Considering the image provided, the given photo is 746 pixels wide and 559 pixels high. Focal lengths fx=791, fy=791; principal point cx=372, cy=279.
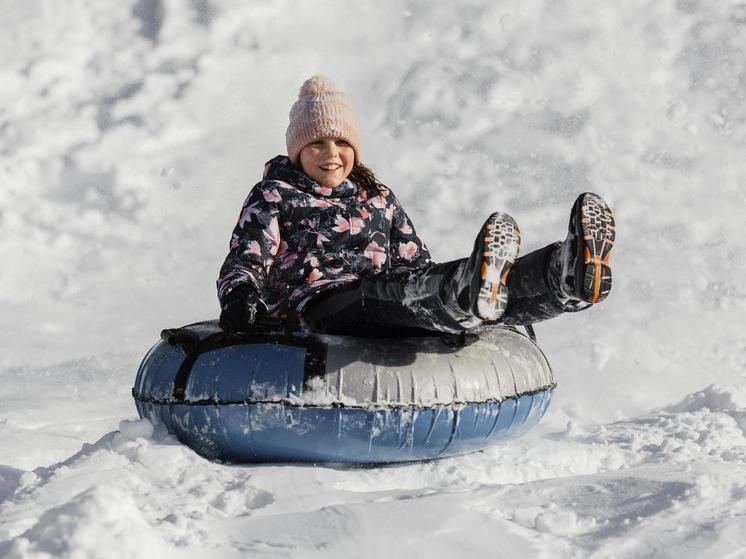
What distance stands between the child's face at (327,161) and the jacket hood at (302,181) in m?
0.03

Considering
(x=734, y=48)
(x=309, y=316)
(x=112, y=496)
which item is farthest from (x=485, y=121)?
(x=112, y=496)

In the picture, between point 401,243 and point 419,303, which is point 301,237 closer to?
point 401,243

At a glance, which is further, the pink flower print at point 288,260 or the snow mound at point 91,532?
the pink flower print at point 288,260

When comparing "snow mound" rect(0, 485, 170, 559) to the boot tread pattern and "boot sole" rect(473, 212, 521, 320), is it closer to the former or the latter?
"boot sole" rect(473, 212, 521, 320)

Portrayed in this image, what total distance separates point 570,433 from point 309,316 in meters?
1.21

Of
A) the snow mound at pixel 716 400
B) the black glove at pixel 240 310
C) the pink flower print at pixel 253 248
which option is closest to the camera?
the black glove at pixel 240 310

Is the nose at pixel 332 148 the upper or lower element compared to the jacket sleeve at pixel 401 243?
upper

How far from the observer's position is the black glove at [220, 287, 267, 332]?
7.60ft

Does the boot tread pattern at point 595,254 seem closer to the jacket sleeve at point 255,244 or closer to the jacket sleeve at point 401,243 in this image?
the jacket sleeve at point 255,244

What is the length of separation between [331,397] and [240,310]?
39 cm

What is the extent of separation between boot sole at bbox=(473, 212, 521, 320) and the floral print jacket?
2.31ft

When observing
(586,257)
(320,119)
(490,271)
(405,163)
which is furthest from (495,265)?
(405,163)

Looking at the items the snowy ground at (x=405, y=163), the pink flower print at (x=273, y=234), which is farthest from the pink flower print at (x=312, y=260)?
the snowy ground at (x=405, y=163)

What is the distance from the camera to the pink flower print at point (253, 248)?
2.57 metres
